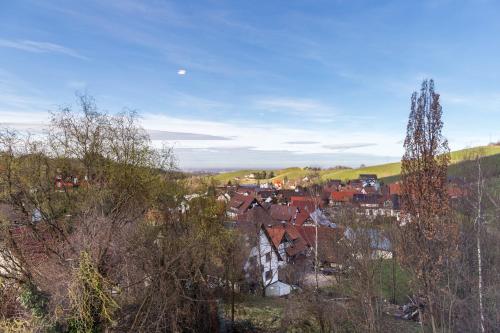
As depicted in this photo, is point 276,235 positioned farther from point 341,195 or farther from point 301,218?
point 341,195

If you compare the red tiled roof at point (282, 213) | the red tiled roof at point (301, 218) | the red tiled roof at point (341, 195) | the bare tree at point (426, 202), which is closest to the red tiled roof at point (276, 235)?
the red tiled roof at point (301, 218)

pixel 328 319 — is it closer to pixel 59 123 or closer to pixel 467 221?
pixel 467 221

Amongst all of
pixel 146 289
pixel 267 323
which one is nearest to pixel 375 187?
pixel 267 323

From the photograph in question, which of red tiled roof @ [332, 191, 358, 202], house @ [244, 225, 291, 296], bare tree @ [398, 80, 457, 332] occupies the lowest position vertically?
house @ [244, 225, 291, 296]

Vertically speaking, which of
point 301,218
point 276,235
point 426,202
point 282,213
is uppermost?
point 426,202

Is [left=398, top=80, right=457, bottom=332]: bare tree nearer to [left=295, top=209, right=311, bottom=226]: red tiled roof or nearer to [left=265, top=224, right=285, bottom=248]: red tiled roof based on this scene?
[left=265, top=224, right=285, bottom=248]: red tiled roof

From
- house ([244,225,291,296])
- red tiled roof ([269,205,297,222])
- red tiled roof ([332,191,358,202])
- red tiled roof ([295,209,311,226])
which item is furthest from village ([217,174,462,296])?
red tiled roof ([332,191,358,202])

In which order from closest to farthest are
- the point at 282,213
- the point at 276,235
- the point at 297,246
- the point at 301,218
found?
the point at 276,235, the point at 297,246, the point at 301,218, the point at 282,213

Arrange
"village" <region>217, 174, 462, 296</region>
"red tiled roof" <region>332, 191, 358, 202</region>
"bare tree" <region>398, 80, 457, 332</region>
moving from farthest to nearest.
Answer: "red tiled roof" <region>332, 191, 358, 202</region> → "village" <region>217, 174, 462, 296</region> → "bare tree" <region>398, 80, 457, 332</region>

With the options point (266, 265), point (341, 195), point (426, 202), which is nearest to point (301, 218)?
point (266, 265)

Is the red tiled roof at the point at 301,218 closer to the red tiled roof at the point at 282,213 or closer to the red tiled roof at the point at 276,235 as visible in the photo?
the red tiled roof at the point at 282,213

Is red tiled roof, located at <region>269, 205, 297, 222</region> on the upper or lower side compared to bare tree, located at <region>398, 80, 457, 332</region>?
lower
